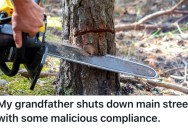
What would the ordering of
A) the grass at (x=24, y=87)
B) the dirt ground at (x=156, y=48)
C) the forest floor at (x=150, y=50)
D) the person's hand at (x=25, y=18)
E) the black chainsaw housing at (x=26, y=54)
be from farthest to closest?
the dirt ground at (x=156, y=48)
the forest floor at (x=150, y=50)
the grass at (x=24, y=87)
the black chainsaw housing at (x=26, y=54)
the person's hand at (x=25, y=18)

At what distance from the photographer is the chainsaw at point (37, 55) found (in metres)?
1.82

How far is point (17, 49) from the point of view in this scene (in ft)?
5.76

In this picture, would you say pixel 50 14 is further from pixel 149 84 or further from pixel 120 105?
pixel 120 105

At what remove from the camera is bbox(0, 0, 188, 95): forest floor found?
2684mm

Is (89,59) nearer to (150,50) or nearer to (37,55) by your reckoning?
(37,55)

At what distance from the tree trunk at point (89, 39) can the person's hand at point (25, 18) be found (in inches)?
20.9

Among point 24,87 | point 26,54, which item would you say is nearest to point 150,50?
point 24,87

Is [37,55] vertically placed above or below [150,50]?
above

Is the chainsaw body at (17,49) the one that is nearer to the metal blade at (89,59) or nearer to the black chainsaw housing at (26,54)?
the black chainsaw housing at (26,54)

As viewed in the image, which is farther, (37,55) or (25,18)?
(37,55)

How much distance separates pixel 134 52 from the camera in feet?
12.8

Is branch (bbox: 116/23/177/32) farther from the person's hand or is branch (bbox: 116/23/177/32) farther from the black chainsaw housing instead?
the person's hand

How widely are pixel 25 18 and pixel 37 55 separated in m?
0.35

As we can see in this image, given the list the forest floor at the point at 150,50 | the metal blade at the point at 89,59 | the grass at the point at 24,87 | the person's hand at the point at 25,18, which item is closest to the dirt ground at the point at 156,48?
the forest floor at the point at 150,50
